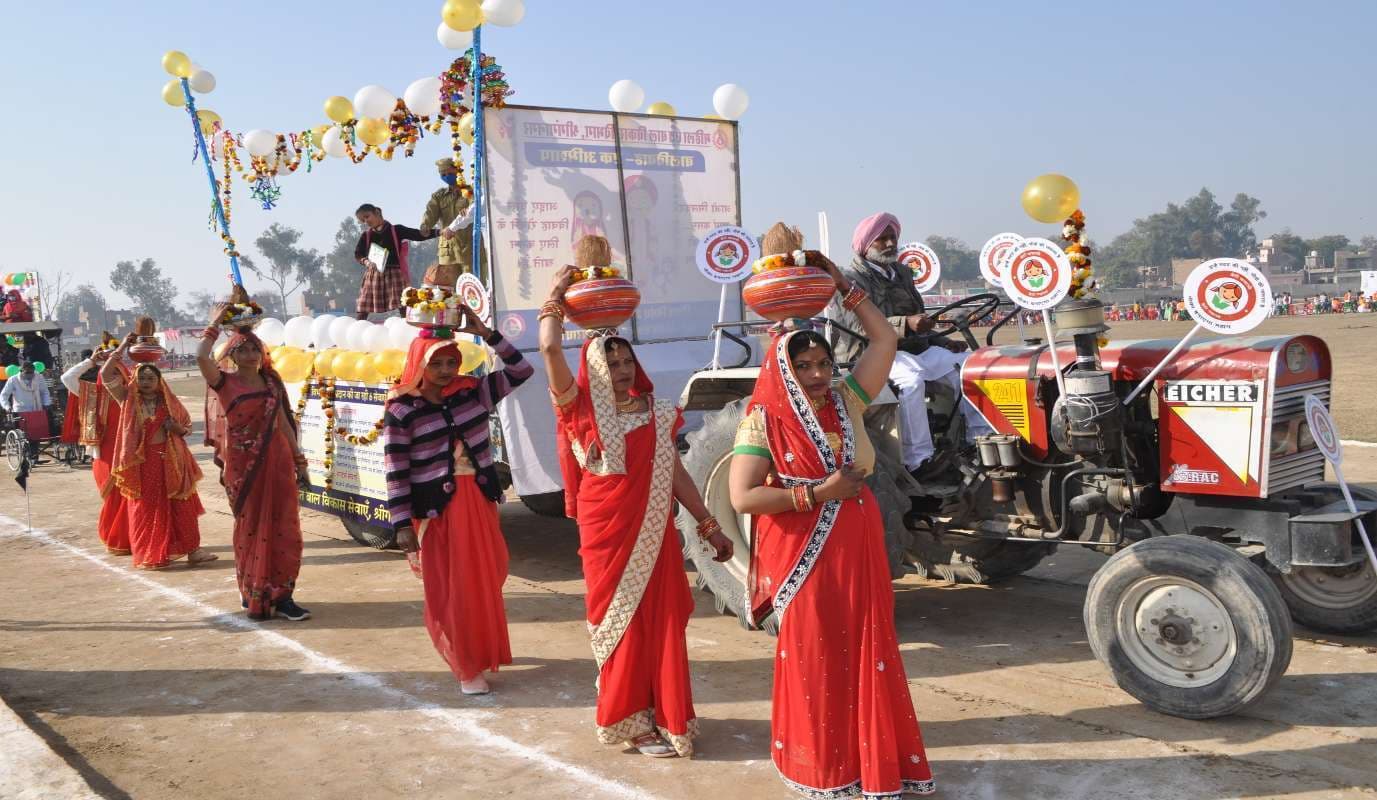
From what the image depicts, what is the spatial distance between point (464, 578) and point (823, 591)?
233 centimetres

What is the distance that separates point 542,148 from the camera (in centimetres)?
751

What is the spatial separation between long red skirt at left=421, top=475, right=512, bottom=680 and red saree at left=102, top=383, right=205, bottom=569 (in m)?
4.29

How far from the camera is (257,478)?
6879 mm

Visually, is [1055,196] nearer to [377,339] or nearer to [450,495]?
[450,495]

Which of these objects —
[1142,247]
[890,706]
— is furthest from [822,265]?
[1142,247]

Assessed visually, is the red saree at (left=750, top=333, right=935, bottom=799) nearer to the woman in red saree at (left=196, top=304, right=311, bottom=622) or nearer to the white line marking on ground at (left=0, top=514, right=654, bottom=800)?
the white line marking on ground at (left=0, top=514, right=654, bottom=800)

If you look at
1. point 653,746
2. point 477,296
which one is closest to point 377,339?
point 477,296

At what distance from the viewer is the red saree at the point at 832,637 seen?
3.58 m

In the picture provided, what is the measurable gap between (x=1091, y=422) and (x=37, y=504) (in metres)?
12.1

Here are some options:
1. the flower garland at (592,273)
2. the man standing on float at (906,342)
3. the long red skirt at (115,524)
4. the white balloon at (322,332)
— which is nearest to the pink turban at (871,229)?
the man standing on float at (906,342)

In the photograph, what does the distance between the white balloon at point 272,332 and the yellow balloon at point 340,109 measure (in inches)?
71.8

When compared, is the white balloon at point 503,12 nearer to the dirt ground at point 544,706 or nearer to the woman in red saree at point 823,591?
the dirt ground at point 544,706

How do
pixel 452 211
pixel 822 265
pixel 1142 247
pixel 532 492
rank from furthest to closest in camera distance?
pixel 1142 247 → pixel 452 211 → pixel 532 492 → pixel 822 265

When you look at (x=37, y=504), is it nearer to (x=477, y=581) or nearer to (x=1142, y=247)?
(x=477, y=581)
